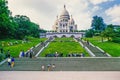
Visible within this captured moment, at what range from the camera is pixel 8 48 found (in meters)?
15.5

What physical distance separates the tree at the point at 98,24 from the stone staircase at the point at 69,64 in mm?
1550

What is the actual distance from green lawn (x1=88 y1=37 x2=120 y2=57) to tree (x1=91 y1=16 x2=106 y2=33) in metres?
0.47

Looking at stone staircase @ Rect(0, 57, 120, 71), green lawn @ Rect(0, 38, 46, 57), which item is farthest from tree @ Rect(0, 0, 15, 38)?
stone staircase @ Rect(0, 57, 120, 71)

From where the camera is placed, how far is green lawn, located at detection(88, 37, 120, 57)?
1541 centimetres

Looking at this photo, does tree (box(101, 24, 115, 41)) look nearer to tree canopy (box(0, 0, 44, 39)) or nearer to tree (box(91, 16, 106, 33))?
tree (box(91, 16, 106, 33))

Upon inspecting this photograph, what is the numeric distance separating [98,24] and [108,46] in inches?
41.8

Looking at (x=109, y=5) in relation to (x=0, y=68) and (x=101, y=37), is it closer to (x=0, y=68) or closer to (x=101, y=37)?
(x=101, y=37)

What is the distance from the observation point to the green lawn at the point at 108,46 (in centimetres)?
1541

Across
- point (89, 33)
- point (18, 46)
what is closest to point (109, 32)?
point (89, 33)

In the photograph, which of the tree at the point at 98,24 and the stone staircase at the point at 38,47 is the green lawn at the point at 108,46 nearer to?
the tree at the point at 98,24

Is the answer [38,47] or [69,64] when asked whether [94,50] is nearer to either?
[38,47]

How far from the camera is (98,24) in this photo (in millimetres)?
16156

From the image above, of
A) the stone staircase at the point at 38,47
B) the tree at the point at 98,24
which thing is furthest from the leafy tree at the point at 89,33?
the stone staircase at the point at 38,47

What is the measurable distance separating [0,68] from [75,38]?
861cm
